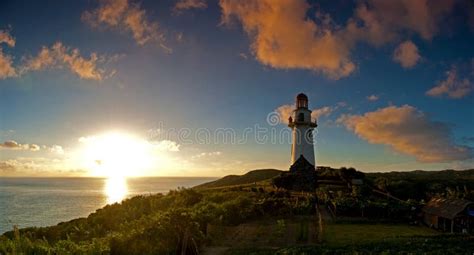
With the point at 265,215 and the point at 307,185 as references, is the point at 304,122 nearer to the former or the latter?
the point at 307,185

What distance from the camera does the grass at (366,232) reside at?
18.9 metres

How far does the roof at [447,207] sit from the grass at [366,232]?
1381mm

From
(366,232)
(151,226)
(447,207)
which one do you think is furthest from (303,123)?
(151,226)

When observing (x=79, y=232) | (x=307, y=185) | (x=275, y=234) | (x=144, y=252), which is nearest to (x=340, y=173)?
(x=307, y=185)

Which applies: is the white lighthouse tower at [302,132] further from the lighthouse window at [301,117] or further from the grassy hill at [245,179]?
the grassy hill at [245,179]

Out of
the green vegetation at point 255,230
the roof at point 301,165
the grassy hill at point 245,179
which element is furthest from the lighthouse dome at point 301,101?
the grassy hill at point 245,179

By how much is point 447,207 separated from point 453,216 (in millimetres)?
1433

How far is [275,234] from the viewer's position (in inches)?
787

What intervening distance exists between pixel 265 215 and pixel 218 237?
7386mm

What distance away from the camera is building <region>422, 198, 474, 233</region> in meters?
22.3

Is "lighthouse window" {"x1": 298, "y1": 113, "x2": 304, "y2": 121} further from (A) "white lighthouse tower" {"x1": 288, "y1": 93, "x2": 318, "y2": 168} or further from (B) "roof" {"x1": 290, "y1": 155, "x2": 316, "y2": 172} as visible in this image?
(B) "roof" {"x1": 290, "y1": 155, "x2": 316, "y2": 172}

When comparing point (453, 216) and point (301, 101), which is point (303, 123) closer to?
point (301, 101)

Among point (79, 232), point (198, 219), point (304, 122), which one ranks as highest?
point (304, 122)

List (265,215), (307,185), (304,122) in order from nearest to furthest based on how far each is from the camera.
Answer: (265,215)
(307,185)
(304,122)
